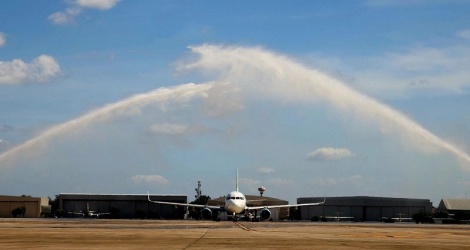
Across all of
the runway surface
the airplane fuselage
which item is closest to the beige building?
the airplane fuselage

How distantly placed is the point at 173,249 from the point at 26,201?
169 metres

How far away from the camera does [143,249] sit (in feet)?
117

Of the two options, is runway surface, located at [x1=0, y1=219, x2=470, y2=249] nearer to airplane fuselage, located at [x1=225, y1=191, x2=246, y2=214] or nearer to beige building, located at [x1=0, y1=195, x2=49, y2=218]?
airplane fuselage, located at [x1=225, y1=191, x2=246, y2=214]

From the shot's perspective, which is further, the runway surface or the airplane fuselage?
the airplane fuselage

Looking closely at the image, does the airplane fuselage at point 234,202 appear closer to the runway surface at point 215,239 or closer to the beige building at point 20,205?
the runway surface at point 215,239

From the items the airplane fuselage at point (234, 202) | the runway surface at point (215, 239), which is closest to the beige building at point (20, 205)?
the airplane fuselage at point (234, 202)

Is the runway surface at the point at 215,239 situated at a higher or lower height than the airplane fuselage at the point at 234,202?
lower

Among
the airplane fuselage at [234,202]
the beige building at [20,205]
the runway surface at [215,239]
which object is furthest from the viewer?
the beige building at [20,205]

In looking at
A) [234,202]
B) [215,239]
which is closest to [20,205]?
[234,202]

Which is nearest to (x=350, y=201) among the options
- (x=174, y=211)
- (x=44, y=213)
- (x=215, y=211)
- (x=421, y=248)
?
(x=174, y=211)

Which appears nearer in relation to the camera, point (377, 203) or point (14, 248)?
point (14, 248)

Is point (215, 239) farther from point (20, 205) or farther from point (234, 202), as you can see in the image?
point (20, 205)

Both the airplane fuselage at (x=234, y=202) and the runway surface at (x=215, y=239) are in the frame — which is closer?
the runway surface at (x=215, y=239)

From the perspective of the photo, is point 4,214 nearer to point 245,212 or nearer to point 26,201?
point 26,201
